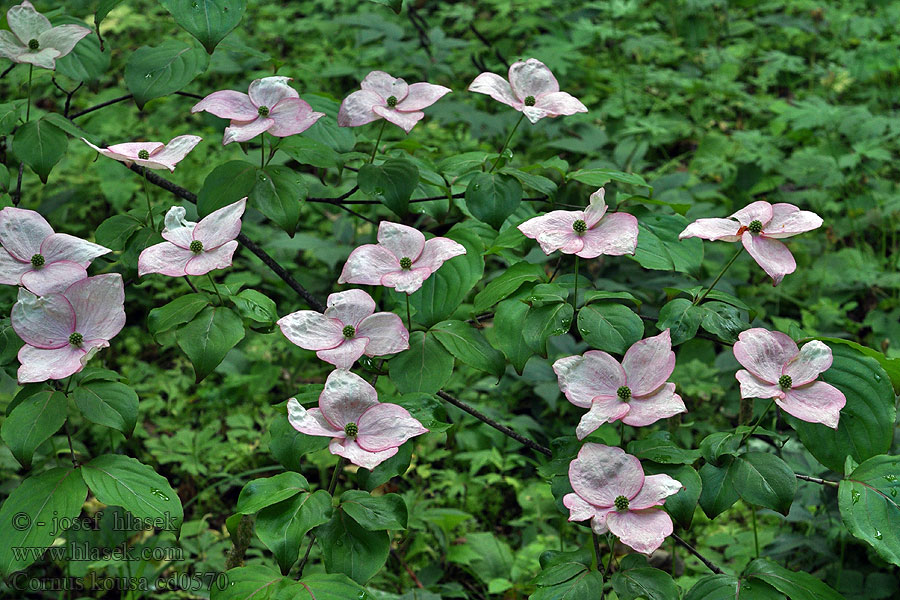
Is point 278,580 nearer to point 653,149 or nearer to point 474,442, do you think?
point 474,442

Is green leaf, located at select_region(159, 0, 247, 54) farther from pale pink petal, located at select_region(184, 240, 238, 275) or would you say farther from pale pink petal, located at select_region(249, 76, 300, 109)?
pale pink petal, located at select_region(184, 240, 238, 275)

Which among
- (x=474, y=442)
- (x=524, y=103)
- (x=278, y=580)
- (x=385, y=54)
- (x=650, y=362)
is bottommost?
(x=474, y=442)

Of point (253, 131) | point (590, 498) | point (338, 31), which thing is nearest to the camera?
point (590, 498)

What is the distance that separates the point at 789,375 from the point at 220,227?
715 mm

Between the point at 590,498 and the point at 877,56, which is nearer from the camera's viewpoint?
the point at 590,498

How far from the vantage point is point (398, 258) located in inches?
38.8

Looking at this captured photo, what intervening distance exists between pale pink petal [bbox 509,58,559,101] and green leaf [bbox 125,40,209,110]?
0.49m

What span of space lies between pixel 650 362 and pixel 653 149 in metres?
2.72

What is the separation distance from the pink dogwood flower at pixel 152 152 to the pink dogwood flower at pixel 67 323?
0.16 metres

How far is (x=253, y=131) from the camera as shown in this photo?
100 cm

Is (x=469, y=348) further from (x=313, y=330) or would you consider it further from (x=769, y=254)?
(x=769, y=254)

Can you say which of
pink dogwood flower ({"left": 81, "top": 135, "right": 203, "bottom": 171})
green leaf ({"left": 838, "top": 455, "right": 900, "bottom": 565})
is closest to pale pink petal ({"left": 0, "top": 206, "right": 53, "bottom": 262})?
pink dogwood flower ({"left": 81, "top": 135, "right": 203, "bottom": 171})

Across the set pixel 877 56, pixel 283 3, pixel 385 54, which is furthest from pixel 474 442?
pixel 283 3

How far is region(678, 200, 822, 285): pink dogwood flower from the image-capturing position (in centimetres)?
91
